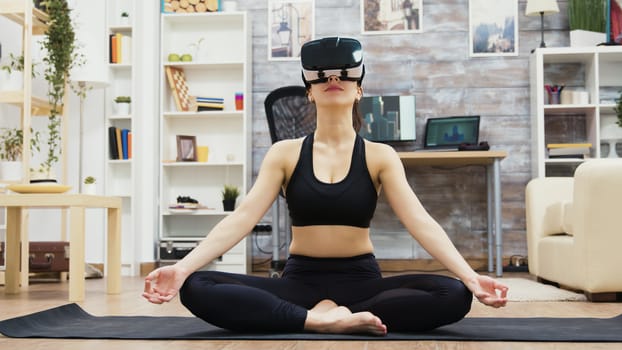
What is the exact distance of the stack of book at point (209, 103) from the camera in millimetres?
5895

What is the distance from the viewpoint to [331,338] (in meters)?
1.96

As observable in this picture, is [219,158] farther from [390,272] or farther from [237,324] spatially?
[237,324]

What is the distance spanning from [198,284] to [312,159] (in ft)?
1.63

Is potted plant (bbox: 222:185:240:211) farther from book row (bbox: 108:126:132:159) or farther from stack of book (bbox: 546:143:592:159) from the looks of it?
stack of book (bbox: 546:143:592:159)

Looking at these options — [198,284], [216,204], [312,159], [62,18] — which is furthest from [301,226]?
[216,204]

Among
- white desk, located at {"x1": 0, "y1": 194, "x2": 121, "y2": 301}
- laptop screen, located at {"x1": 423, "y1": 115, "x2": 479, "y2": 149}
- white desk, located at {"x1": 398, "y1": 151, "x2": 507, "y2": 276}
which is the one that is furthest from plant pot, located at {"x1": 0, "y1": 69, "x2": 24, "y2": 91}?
laptop screen, located at {"x1": 423, "y1": 115, "x2": 479, "y2": 149}

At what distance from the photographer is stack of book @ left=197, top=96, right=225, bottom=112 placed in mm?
5895

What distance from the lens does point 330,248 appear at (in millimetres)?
2188

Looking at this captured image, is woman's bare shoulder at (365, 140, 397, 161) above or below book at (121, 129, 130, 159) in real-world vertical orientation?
below

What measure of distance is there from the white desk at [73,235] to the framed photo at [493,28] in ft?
10.3

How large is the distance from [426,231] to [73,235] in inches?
76.3

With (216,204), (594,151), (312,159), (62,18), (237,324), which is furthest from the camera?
(216,204)

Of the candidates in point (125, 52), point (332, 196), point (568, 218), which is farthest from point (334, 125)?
point (125, 52)

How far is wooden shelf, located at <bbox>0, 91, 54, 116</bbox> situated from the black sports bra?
2.90 meters
